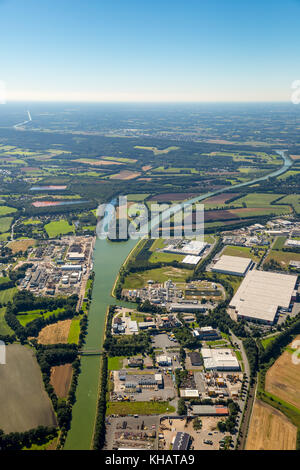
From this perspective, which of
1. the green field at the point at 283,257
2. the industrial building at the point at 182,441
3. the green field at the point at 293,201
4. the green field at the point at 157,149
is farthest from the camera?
the green field at the point at 157,149

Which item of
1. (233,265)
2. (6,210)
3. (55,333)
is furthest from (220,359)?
(6,210)

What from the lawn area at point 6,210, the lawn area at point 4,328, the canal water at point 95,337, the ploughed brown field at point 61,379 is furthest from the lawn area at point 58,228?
the ploughed brown field at point 61,379

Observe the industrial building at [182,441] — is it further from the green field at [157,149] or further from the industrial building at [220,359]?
the green field at [157,149]

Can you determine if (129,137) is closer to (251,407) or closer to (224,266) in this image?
(224,266)

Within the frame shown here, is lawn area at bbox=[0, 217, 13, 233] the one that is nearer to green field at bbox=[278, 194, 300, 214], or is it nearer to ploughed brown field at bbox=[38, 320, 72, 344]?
ploughed brown field at bbox=[38, 320, 72, 344]

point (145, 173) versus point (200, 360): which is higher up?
point (145, 173)
